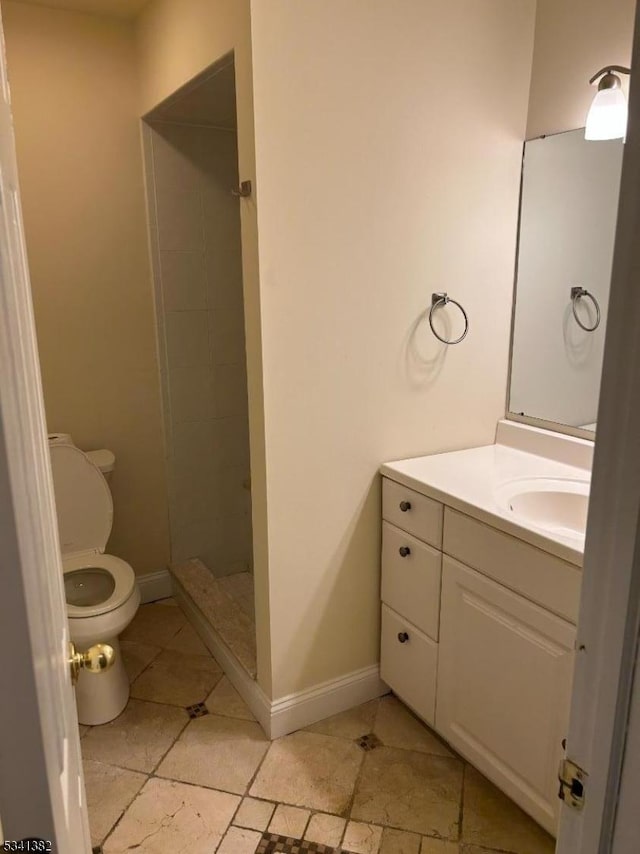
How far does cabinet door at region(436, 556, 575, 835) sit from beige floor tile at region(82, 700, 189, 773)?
89 centimetres

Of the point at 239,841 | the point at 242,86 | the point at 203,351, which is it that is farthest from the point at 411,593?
the point at 242,86

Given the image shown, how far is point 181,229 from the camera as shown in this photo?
104 inches

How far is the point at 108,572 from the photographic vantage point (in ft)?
7.68

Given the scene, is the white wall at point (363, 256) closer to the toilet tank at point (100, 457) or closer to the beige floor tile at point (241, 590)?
the beige floor tile at point (241, 590)

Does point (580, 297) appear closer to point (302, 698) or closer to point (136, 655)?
point (302, 698)

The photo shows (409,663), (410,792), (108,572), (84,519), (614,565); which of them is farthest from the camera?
(84,519)

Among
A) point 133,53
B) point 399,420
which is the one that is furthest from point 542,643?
point 133,53

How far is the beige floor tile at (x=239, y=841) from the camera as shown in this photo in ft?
5.46

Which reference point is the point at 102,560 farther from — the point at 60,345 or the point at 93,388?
the point at 60,345

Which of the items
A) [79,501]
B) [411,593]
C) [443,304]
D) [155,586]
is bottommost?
[155,586]

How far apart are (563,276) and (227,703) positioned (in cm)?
188

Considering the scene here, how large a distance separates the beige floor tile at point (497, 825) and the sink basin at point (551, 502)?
0.80 metres

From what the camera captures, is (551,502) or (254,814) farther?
(551,502)

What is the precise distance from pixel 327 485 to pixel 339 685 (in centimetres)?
73
